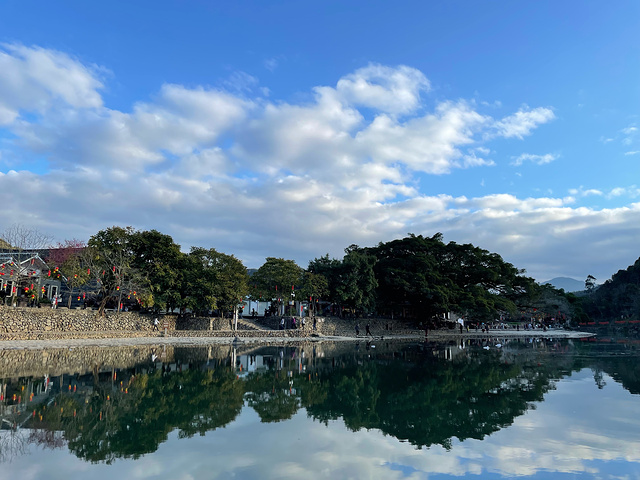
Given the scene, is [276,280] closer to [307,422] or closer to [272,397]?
[272,397]

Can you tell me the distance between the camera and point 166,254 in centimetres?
3002

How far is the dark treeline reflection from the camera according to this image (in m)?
8.39

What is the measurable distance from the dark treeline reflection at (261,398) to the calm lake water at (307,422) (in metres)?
0.05

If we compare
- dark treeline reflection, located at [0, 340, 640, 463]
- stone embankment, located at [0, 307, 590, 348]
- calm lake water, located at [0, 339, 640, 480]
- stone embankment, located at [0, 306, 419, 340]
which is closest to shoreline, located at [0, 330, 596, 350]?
stone embankment, located at [0, 307, 590, 348]

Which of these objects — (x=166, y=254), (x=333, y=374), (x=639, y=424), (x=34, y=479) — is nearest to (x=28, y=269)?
(x=166, y=254)

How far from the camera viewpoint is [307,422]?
9469 millimetres

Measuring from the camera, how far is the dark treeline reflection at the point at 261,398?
8391mm

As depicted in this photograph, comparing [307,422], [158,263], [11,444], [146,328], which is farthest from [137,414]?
[146,328]

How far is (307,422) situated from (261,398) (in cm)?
253

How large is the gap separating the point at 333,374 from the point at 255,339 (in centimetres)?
1496

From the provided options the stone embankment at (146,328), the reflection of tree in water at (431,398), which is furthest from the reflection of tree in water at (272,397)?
the stone embankment at (146,328)

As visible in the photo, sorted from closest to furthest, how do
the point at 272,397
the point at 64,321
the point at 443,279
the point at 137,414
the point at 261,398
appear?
the point at 137,414
the point at 261,398
the point at 272,397
the point at 64,321
the point at 443,279

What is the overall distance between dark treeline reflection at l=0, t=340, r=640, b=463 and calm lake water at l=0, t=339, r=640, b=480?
0.16ft

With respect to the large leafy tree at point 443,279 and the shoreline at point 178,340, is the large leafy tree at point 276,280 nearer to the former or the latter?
the shoreline at point 178,340
